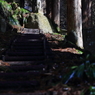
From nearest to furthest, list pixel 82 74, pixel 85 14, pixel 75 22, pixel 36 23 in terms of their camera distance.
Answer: pixel 82 74 → pixel 75 22 → pixel 36 23 → pixel 85 14

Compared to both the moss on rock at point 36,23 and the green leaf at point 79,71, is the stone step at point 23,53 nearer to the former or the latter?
the green leaf at point 79,71

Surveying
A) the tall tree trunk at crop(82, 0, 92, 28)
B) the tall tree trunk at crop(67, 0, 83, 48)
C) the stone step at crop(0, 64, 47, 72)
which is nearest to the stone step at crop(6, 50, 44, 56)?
the stone step at crop(0, 64, 47, 72)

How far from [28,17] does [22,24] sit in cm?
Result: 73

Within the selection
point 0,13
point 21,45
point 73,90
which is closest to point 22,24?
point 0,13

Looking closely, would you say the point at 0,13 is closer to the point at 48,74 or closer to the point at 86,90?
the point at 48,74

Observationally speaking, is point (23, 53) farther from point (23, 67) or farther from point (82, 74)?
→ point (82, 74)

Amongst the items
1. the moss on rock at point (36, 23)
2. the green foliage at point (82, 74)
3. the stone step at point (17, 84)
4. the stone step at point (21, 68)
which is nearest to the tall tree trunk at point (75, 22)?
the moss on rock at point (36, 23)

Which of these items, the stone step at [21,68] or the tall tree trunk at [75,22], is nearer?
the stone step at [21,68]

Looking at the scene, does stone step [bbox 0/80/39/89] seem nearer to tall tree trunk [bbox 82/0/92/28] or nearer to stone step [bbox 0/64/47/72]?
stone step [bbox 0/64/47/72]

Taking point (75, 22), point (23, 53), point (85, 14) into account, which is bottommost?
point (23, 53)

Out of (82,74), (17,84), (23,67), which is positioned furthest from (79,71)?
(23,67)

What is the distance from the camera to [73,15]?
827 cm

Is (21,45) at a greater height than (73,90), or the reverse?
(21,45)

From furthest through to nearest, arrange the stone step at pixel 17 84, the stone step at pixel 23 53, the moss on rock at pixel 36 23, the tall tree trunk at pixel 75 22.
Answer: the moss on rock at pixel 36 23 → the tall tree trunk at pixel 75 22 → the stone step at pixel 23 53 → the stone step at pixel 17 84
